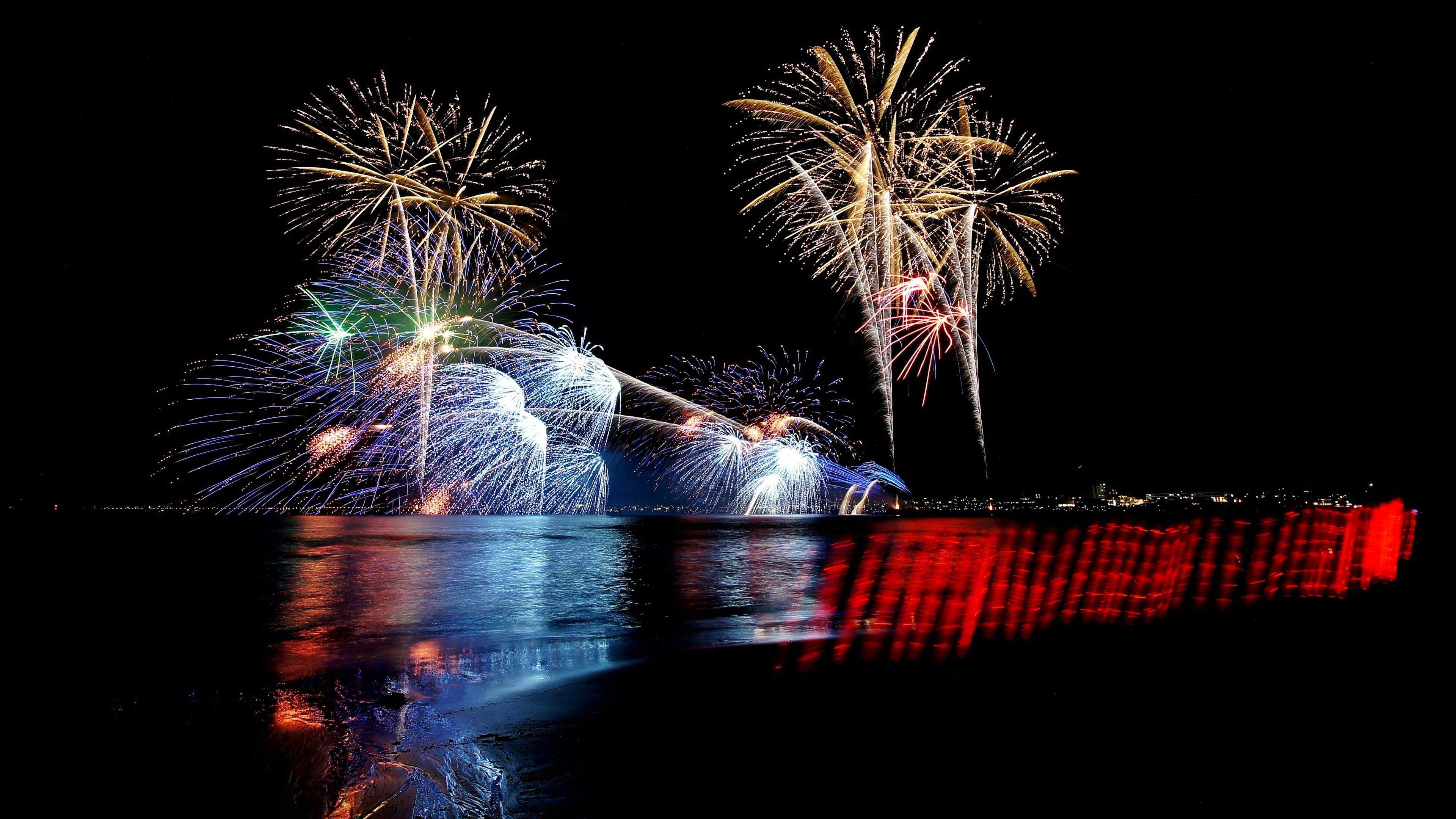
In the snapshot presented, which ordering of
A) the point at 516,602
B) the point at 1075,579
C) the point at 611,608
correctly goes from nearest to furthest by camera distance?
the point at 611,608, the point at 1075,579, the point at 516,602

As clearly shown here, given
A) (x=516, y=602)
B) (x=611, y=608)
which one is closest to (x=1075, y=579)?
(x=611, y=608)

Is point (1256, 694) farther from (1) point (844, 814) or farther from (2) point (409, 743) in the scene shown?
(2) point (409, 743)

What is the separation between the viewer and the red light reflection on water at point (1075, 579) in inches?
309

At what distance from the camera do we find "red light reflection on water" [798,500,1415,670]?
785 cm

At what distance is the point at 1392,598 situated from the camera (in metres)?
10.1

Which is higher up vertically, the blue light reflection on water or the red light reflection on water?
the red light reflection on water

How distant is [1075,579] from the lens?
10.7 m

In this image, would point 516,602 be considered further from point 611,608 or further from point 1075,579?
point 1075,579

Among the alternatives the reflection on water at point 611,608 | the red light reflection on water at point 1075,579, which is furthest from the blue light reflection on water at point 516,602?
the red light reflection on water at point 1075,579

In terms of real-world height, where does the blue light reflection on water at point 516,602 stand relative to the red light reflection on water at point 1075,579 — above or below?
below

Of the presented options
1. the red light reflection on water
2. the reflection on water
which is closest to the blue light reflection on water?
the reflection on water

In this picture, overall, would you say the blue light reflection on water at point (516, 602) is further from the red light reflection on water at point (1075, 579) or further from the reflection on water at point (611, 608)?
the red light reflection on water at point (1075, 579)

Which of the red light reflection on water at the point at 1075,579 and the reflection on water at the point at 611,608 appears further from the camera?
the red light reflection on water at the point at 1075,579

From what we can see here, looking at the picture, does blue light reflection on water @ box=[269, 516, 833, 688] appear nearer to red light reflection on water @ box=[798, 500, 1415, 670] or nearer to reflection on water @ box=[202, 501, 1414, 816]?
reflection on water @ box=[202, 501, 1414, 816]
